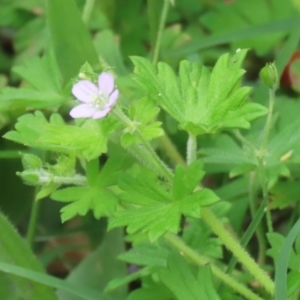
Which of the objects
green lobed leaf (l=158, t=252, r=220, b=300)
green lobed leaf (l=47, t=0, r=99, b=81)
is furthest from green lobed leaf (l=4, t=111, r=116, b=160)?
green lobed leaf (l=47, t=0, r=99, b=81)

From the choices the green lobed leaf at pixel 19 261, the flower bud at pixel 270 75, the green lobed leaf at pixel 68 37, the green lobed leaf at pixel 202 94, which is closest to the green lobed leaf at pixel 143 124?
the green lobed leaf at pixel 202 94

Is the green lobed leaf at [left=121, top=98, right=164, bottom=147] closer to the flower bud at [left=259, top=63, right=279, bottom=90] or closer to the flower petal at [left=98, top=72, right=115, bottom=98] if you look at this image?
the flower petal at [left=98, top=72, right=115, bottom=98]

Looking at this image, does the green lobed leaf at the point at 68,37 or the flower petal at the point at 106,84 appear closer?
the flower petal at the point at 106,84

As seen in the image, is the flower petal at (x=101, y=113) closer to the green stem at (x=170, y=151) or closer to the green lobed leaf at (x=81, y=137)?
the green lobed leaf at (x=81, y=137)

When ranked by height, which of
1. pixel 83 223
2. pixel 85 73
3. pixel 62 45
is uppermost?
pixel 85 73

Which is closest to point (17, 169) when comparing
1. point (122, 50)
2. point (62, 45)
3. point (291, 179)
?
point (62, 45)

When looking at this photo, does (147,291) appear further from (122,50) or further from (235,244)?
(122,50)
